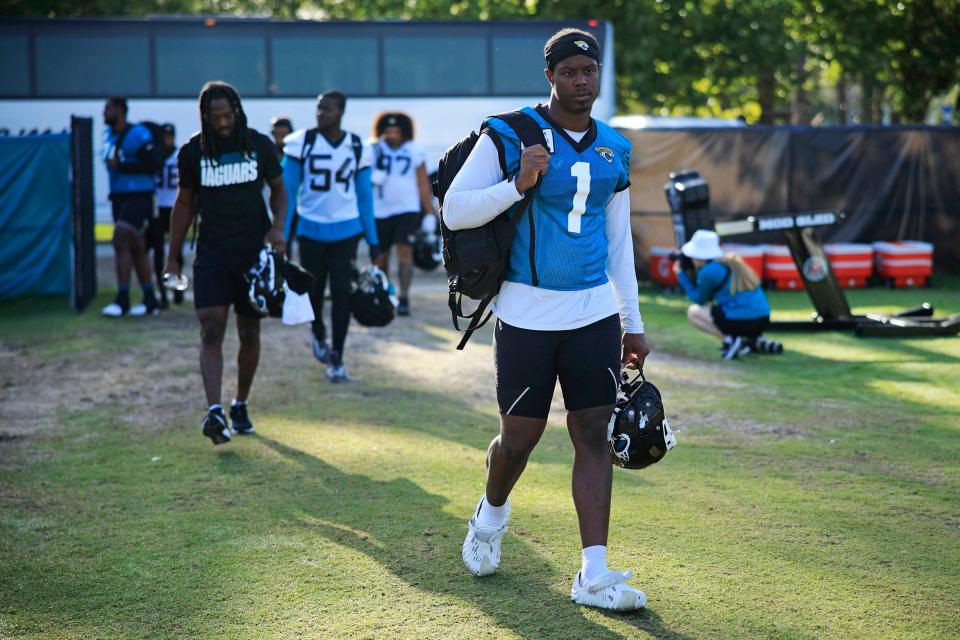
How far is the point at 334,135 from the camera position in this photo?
27.7 feet

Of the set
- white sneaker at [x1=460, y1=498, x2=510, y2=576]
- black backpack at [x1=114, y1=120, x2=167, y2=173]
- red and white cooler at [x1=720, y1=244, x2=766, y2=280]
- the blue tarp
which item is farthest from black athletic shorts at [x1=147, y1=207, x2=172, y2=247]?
white sneaker at [x1=460, y1=498, x2=510, y2=576]

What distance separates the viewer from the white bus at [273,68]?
20.5 m

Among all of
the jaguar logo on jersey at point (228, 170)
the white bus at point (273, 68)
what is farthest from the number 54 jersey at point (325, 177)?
the white bus at point (273, 68)

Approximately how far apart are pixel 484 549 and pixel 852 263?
11.1 m

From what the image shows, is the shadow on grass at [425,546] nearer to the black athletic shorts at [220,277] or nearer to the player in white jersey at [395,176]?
the black athletic shorts at [220,277]

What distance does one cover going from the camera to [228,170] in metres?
6.50

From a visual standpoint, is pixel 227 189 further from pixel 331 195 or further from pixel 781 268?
pixel 781 268

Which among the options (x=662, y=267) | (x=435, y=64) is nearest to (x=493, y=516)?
(x=662, y=267)

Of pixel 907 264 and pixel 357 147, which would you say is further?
pixel 907 264

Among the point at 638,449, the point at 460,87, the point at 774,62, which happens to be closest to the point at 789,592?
the point at 638,449

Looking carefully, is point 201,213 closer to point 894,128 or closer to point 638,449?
point 638,449

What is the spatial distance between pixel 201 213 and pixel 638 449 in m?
3.37

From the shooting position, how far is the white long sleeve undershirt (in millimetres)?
4035

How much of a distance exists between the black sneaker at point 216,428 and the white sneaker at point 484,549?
243cm
